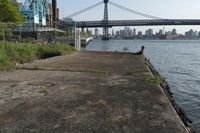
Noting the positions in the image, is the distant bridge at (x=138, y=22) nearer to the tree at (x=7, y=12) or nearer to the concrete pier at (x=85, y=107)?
the tree at (x=7, y=12)

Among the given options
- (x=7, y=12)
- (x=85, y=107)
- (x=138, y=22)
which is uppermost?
(x=138, y=22)

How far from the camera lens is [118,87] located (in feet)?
23.0

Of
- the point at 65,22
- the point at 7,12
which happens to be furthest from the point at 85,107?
the point at 65,22

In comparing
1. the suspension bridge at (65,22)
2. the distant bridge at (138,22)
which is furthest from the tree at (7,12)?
the distant bridge at (138,22)

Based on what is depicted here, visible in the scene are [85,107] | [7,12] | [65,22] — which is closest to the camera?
[85,107]

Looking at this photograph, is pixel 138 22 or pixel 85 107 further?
pixel 138 22

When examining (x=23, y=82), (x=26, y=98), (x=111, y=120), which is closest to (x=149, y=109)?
(x=111, y=120)

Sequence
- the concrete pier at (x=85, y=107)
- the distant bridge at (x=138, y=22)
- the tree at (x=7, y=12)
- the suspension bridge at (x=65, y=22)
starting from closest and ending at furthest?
the concrete pier at (x=85, y=107)
the tree at (x=7, y=12)
the suspension bridge at (x=65, y=22)
the distant bridge at (x=138, y=22)

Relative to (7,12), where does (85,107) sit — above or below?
below

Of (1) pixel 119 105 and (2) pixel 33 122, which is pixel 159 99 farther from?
(2) pixel 33 122

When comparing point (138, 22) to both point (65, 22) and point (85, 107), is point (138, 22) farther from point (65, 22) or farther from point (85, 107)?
point (85, 107)

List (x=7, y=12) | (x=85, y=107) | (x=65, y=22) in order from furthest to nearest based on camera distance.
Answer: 1. (x=65, y=22)
2. (x=7, y=12)
3. (x=85, y=107)

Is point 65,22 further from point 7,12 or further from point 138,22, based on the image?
point 7,12

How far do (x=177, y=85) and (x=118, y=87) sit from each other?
1350 cm
